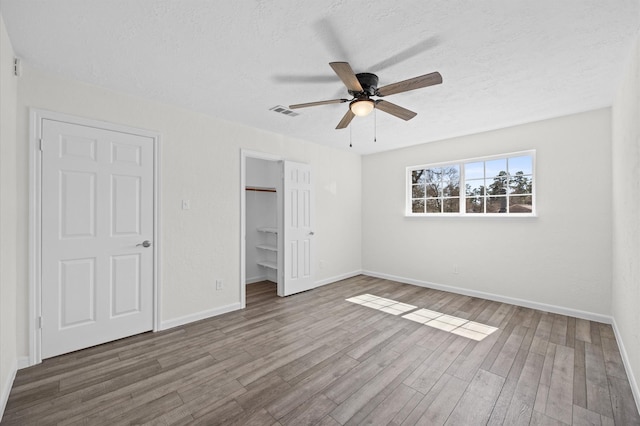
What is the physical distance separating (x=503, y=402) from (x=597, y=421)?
20.4 inches

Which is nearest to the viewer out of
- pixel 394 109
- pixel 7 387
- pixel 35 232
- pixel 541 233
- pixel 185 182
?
pixel 7 387

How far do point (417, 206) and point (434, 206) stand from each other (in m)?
0.32

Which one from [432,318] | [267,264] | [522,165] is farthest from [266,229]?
[522,165]

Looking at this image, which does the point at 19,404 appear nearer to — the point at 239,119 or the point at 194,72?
the point at 194,72

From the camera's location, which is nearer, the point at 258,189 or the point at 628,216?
the point at 628,216

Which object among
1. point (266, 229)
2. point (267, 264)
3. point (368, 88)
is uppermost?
point (368, 88)

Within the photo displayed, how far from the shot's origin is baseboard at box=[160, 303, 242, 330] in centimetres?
324

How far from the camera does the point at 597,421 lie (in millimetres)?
1808

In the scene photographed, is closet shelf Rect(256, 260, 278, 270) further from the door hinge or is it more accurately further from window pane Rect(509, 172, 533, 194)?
window pane Rect(509, 172, 533, 194)

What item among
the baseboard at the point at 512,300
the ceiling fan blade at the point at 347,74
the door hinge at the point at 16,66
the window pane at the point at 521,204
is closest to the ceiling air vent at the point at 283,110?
the ceiling fan blade at the point at 347,74

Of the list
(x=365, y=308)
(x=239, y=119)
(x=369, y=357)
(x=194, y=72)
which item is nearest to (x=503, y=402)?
(x=369, y=357)

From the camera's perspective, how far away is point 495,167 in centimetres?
428

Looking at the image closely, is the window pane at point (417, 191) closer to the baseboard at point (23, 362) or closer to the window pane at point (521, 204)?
the window pane at point (521, 204)

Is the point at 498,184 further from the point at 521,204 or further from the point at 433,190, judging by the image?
the point at 433,190
